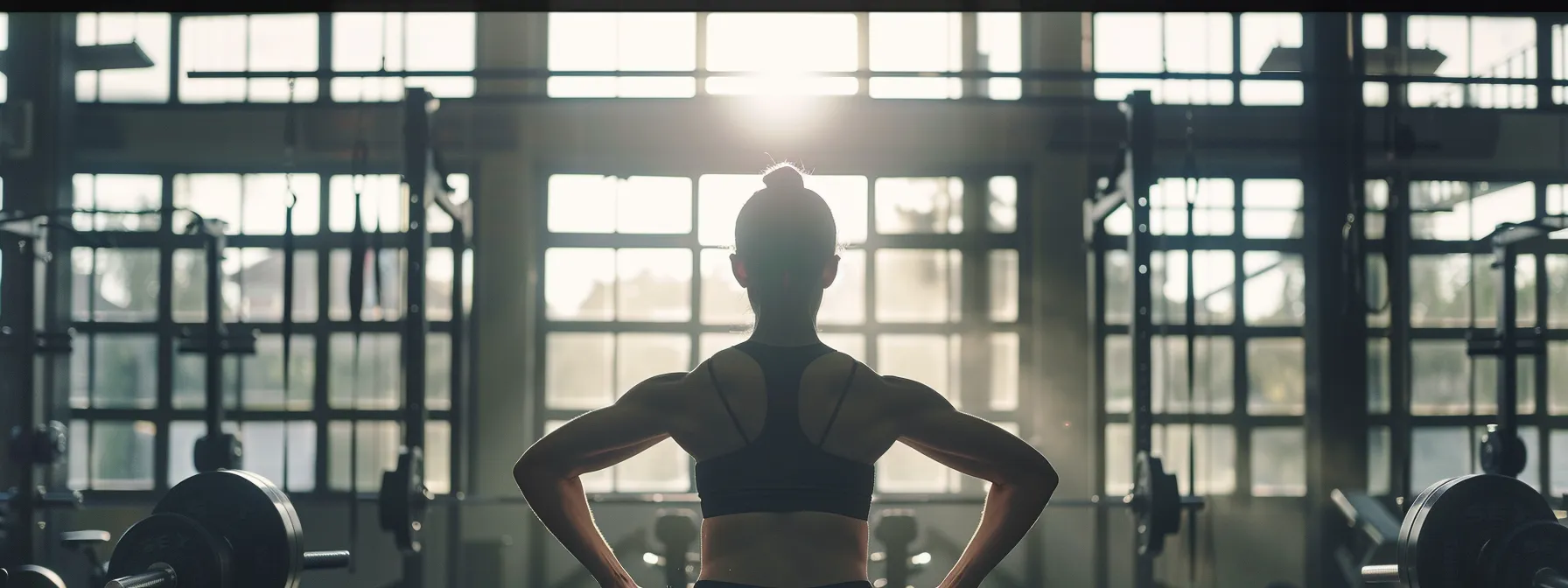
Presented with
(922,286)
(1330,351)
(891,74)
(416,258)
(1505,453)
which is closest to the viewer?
(1505,453)

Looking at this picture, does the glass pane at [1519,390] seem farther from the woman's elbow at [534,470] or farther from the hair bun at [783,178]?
the woman's elbow at [534,470]

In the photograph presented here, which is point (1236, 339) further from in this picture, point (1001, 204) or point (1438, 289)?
point (1001, 204)

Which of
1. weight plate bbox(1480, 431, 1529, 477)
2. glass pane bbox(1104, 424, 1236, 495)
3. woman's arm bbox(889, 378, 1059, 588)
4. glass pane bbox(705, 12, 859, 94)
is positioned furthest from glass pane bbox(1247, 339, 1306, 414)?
woman's arm bbox(889, 378, 1059, 588)

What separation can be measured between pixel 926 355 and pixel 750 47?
2.00 metres

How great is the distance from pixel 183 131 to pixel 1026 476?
18.8 feet

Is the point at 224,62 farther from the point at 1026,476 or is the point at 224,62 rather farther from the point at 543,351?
the point at 1026,476

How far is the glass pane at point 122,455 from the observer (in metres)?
5.64

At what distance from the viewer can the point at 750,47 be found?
574cm

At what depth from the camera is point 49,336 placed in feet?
12.7

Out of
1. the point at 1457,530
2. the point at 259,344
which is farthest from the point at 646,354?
the point at 1457,530

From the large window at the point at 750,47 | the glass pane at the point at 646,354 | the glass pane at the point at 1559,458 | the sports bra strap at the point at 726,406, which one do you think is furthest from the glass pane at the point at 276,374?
the glass pane at the point at 1559,458

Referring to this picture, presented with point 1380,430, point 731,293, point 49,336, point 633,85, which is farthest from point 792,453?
point 1380,430

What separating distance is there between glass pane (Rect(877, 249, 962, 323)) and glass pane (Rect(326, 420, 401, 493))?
2843mm

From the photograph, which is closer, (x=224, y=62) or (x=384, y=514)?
(x=384, y=514)
